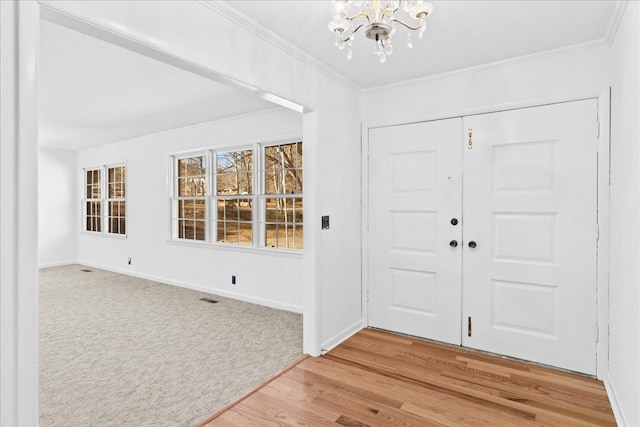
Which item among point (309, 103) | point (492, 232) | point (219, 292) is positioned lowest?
point (219, 292)

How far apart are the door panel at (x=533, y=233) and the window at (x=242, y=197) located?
6.73ft

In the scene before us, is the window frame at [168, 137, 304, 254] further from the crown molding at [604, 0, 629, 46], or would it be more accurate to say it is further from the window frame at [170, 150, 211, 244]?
the crown molding at [604, 0, 629, 46]

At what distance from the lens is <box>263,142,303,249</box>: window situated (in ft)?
14.3

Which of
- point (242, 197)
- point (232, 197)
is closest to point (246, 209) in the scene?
point (242, 197)

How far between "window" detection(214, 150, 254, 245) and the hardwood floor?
2358 millimetres

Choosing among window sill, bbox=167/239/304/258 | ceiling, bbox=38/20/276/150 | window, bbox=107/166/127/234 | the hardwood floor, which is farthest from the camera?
window, bbox=107/166/127/234

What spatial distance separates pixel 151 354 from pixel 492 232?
3.08 m

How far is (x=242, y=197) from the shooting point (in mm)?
4781

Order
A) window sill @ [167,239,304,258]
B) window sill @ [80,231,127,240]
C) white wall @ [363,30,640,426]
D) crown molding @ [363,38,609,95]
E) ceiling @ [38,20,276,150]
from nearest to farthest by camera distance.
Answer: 1. white wall @ [363,30,640,426]
2. crown molding @ [363,38,609,95]
3. ceiling @ [38,20,276,150]
4. window sill @ [167,239,304,258]
5. window sill @ [80,231,127,240]

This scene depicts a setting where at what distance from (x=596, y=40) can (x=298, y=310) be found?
3.65 meters

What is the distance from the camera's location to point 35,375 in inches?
55.3

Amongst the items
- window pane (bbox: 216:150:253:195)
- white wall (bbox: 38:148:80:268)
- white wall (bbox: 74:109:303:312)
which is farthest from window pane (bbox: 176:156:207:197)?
white wall (bbox: 38:148:80:268)

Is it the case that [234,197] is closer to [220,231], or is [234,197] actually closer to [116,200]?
[220,231]

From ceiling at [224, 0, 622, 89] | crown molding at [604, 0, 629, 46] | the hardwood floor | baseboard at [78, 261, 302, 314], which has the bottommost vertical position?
the hardwood floor
